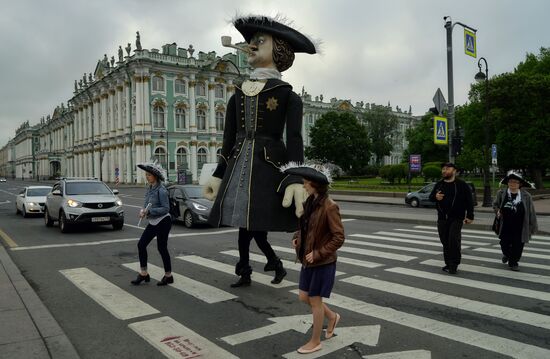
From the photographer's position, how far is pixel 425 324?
4.84m

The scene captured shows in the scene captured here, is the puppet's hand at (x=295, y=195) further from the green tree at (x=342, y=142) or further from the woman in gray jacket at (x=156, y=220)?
the green tree at (x=342, y=142)

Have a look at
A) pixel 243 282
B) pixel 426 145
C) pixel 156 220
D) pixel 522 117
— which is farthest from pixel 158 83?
pixel 243 282

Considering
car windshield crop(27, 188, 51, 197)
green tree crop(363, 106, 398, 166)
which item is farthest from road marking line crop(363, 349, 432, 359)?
green tree crop(363, 106, 398, 166)

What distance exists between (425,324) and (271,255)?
2.37 m

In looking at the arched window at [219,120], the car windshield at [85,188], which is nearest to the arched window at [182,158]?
the arched window at [219,120]

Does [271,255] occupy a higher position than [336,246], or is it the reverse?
[336,246]

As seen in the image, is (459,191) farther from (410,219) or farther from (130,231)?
(130,231)

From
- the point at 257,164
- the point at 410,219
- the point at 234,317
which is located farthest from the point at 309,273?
the point at 410,219

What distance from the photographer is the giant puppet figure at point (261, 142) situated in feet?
18.3

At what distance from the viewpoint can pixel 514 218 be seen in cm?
799

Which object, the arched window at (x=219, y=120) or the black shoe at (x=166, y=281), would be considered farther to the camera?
the arched window at (x=219, y=120)

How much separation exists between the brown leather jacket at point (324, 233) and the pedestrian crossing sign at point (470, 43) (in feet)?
50.7

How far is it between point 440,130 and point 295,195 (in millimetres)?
14940

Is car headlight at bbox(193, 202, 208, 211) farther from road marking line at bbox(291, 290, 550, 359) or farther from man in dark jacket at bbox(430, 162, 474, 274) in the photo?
road marking line at bbox(291, 290, 550, 359)
